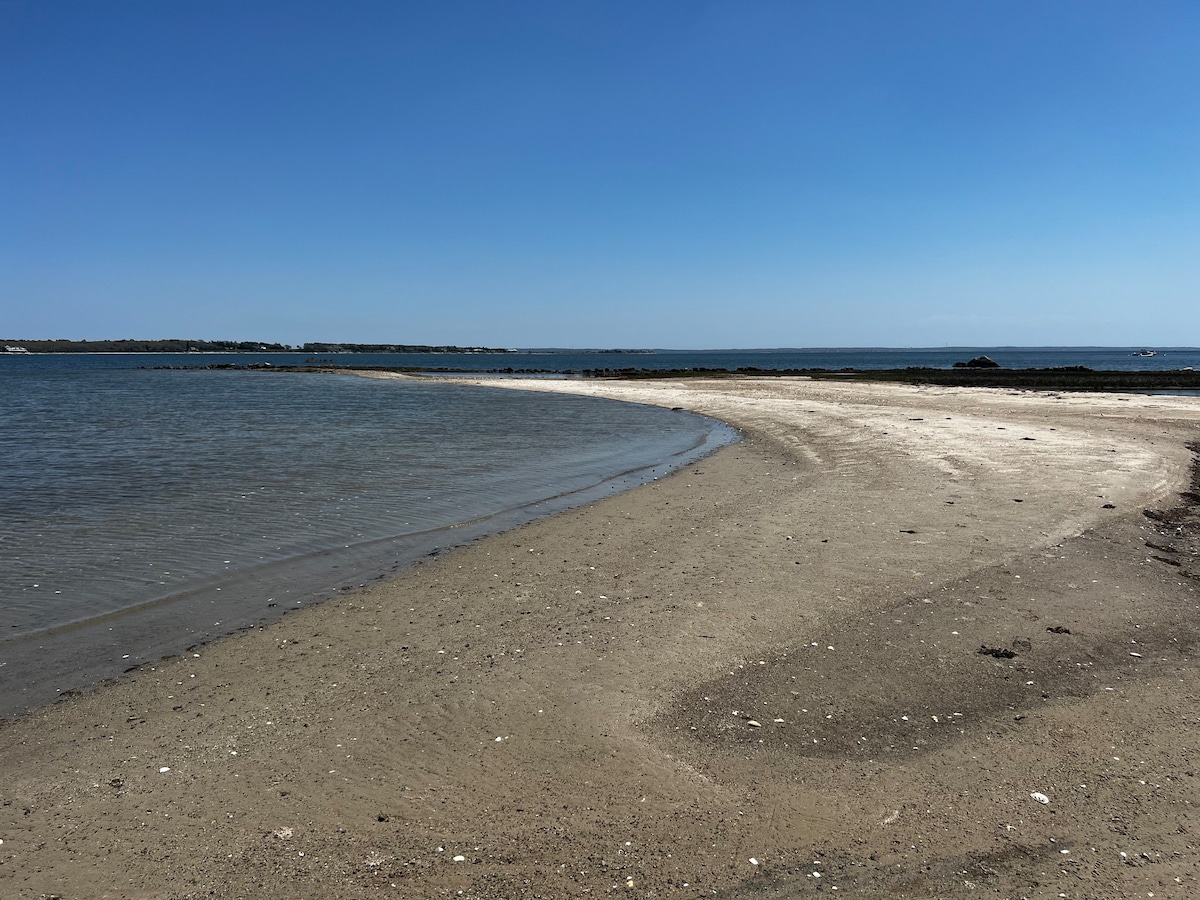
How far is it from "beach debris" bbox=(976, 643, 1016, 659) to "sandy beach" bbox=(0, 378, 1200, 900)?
6 cm

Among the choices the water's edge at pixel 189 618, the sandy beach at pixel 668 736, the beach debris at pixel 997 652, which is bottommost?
the water's edge at pixel 189 618

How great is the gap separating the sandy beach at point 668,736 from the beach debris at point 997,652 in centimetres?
6

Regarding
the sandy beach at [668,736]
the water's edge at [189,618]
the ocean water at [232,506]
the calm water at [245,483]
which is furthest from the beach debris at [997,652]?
the calm water at [245,483]

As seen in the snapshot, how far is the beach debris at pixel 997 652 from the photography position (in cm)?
656

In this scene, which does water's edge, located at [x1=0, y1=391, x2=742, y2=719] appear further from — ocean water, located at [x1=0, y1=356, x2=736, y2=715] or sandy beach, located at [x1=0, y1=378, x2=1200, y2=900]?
sandy beach, located at [x1=0, y1=378, x2=1200, y2=900]

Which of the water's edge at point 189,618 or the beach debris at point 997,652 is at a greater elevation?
the beach debris at point 997,652

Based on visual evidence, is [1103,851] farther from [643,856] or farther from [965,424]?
[965,424]

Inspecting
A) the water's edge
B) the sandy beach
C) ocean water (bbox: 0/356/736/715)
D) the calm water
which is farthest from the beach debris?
the calm water

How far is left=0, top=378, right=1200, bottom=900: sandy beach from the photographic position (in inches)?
156

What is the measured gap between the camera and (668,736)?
17.5ft

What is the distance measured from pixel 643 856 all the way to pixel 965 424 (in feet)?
78.6

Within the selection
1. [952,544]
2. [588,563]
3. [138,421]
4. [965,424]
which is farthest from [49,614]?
[138,421]

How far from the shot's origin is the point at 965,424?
24453 millimetres

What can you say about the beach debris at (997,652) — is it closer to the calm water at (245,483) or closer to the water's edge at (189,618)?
the water's edge at (189,618)
